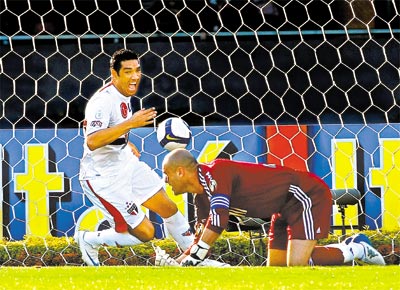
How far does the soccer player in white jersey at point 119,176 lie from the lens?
6730 millimetres

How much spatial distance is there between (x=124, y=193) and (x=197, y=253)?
59 cm

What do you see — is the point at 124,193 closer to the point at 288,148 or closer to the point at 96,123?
the point at 96,123

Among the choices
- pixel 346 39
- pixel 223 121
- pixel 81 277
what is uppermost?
pixel 346 39

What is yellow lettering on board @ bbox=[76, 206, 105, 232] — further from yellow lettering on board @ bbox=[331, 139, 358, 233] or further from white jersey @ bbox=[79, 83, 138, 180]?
yellow lettering on board @ bbox=[331, 139, 358, 233]

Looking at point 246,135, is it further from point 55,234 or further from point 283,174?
point 55,234

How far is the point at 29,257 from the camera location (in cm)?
756

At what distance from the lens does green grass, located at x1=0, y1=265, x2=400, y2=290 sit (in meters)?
5.27

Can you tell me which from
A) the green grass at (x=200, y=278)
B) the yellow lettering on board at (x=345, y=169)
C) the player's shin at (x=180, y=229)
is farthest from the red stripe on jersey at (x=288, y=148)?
the green grass at (x=200, y=278)

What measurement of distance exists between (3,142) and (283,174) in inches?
67.8

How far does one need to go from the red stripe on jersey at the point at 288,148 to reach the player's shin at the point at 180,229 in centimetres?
67

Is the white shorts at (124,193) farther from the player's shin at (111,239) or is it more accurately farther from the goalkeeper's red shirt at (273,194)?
the goalkeeper's red shirt at (273,194)

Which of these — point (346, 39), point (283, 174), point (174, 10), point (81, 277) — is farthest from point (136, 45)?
point (81, 277)

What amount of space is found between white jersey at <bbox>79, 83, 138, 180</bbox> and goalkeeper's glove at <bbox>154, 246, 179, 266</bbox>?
58cm

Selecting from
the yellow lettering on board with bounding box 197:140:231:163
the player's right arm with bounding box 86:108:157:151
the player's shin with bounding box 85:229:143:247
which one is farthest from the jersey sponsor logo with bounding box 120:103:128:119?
the yellow lettering on board with bounding box 197:140:231:163
